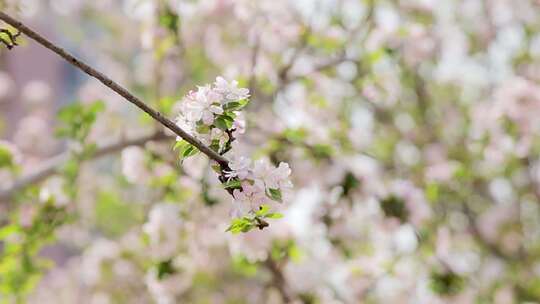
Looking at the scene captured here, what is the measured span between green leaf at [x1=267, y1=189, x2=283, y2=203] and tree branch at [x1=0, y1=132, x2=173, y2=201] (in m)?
1.69

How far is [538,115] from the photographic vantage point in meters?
4.39

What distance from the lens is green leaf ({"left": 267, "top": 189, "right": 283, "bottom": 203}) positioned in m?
1.66

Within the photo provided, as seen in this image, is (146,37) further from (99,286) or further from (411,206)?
(99,286)

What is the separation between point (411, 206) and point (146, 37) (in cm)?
141

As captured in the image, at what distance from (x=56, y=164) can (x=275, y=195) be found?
6.54ft

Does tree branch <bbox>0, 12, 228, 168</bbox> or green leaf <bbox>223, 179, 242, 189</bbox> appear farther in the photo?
green leaf <bbox>223, 179, 242, 189</bbox>

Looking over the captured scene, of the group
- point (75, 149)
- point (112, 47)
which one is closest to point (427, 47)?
point (75, 149)

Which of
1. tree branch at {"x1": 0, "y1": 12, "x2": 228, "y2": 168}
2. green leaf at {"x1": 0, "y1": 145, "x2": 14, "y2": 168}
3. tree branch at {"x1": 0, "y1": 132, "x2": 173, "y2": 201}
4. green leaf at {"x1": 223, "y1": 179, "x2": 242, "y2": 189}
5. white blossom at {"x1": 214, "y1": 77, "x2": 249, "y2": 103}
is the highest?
tree branch at {"x1": 0, "y1": 132, "x2": 173, "y2": 201}

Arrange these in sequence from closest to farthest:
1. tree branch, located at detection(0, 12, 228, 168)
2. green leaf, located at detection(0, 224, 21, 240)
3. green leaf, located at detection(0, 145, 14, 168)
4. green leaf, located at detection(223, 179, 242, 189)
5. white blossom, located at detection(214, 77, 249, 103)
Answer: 1. tree branch, located at detection(0, 12, 228, 168)
2. green leaf, located at detection(223, 179, 242, 189)
3. white blossom, located at detection(214, 77, 249, 103)
4. green leaf, located at detection(0, 224, 21, 240)
5. green leaf, located at detection(0, 145, 14, 168)

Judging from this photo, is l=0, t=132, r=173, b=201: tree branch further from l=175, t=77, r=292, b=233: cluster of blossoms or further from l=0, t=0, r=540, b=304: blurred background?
l=175, t=77, r=292, b=233: cluster of blossoms

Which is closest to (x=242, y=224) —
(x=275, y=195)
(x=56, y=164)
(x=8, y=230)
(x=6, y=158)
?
(x=275, y=195)

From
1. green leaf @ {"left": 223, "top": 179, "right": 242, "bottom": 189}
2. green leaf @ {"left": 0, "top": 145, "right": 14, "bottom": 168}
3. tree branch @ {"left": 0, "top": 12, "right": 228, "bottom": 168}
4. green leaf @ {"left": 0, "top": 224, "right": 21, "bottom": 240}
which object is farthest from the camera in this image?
green leaf @ {"left": 0, "top": 145, "right": 14, "bottom": 168}

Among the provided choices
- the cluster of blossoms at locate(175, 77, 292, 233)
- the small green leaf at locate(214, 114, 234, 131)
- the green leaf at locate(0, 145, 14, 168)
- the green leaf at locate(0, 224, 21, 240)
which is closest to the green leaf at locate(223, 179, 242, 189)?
the cluster of blossoms at locate(175, 77, 292, 233)

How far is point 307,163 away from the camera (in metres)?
3.49
